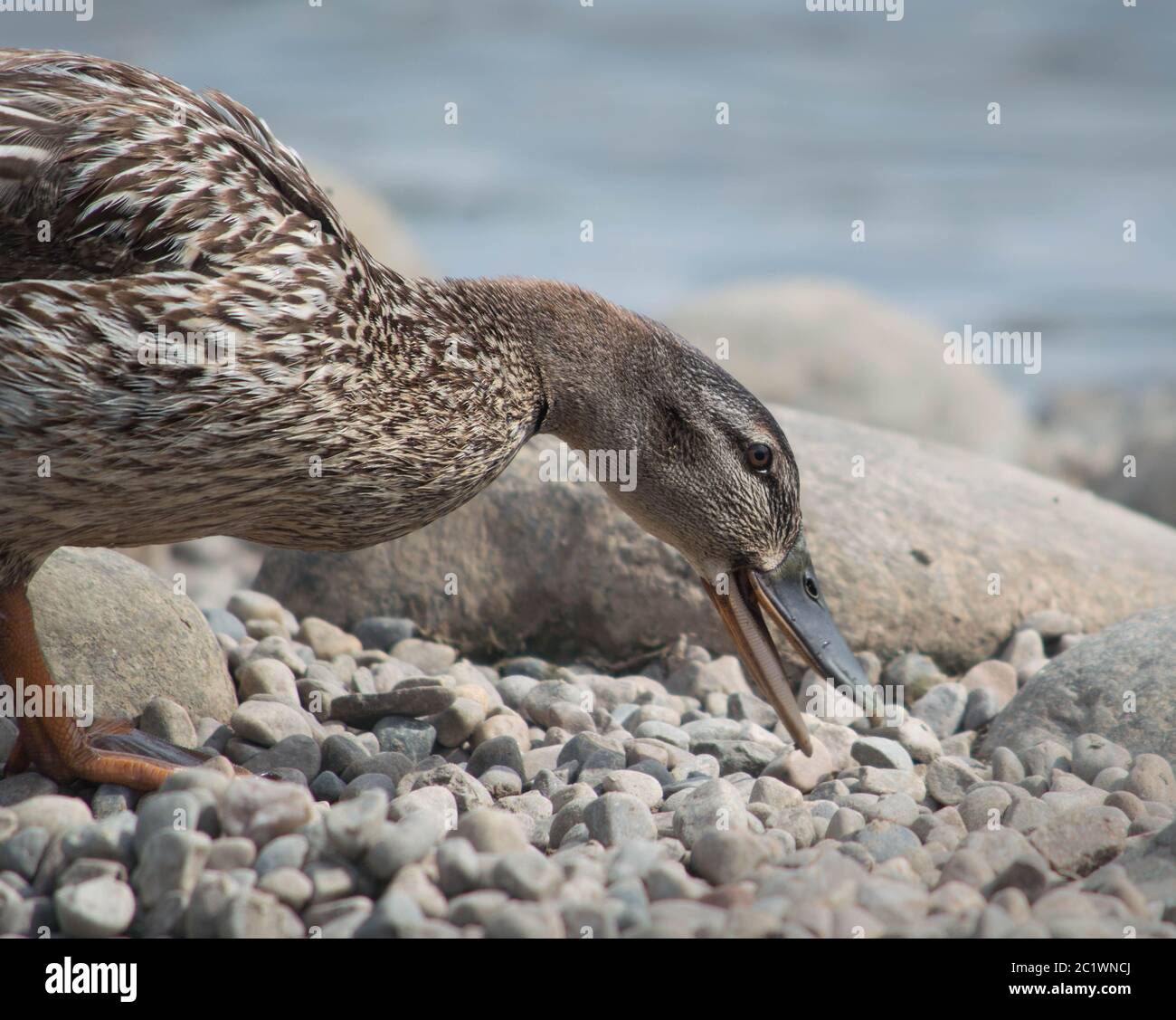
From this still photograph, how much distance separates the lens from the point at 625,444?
4.73 metres

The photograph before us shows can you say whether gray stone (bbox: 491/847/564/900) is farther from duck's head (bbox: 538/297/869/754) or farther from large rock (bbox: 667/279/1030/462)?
large rock (bbox: 667/279/1030/462)

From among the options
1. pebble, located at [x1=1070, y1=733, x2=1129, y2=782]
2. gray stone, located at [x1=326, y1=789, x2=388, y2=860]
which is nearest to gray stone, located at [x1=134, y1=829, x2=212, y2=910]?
gray stone, located at [x1=326, y1=789, x2=388, y2=860]

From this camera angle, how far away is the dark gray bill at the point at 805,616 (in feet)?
15.4

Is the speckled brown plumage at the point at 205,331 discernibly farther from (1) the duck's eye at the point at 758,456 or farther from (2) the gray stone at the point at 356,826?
(2) the gray stone at the point at 356,826

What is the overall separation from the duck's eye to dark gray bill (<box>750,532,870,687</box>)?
0.99ft

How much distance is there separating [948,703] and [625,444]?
196cm

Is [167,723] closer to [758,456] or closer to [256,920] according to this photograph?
[256,920]

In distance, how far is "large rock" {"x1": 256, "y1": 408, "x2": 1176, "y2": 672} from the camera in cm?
625

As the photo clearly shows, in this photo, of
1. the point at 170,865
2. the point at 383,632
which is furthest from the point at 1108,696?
the point at 170,865
